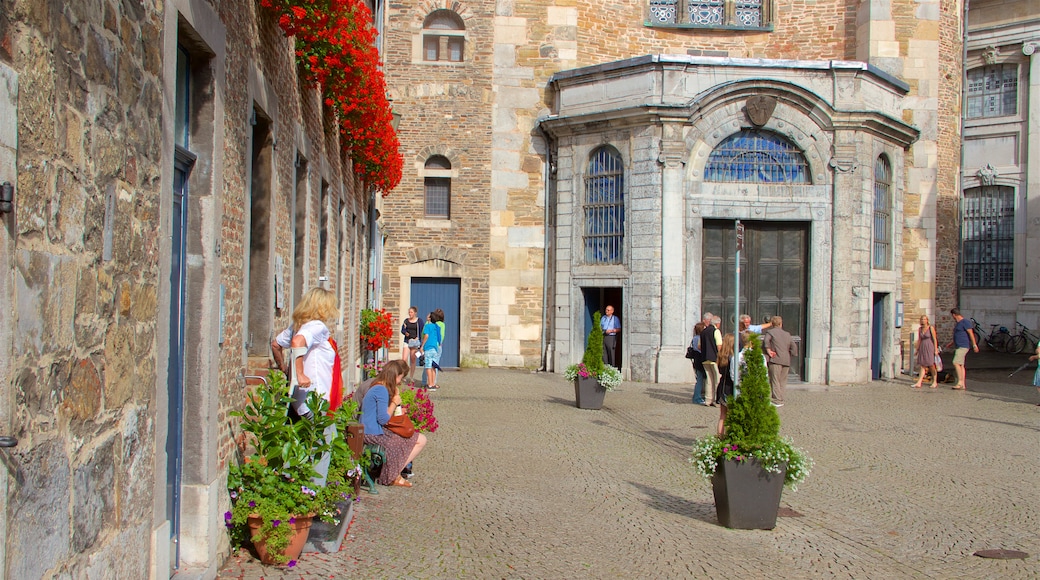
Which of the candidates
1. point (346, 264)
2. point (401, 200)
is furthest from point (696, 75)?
point (346, 264)

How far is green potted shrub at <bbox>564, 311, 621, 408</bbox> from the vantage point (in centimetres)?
1395

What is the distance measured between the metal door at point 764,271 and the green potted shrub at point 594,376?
19.4 ft

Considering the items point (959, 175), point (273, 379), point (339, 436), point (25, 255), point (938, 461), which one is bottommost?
point (938, 461)

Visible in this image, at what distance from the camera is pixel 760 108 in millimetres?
18984

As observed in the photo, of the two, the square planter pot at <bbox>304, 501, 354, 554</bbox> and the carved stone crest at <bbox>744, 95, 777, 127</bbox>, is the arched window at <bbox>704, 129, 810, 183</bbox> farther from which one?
the square planter pot at <bbox>304, 501, 354, 554</bbox>

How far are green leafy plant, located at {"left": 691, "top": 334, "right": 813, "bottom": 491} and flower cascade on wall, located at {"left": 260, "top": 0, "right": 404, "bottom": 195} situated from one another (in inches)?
176

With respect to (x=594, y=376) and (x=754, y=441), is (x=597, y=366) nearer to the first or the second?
(x=594, y=376)

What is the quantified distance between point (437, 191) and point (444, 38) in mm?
3655

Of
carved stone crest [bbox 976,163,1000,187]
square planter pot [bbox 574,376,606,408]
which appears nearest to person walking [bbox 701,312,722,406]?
square planter pot [bbox 574,376,606,408]

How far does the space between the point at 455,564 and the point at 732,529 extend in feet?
7.29

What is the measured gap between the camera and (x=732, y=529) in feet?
22.5

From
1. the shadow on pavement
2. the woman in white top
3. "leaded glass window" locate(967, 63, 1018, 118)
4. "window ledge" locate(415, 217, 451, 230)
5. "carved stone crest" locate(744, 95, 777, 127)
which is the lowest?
the shadow on pavement

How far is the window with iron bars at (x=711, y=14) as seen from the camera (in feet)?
76.4

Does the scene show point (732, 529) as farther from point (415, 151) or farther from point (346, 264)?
point (415, 151)
